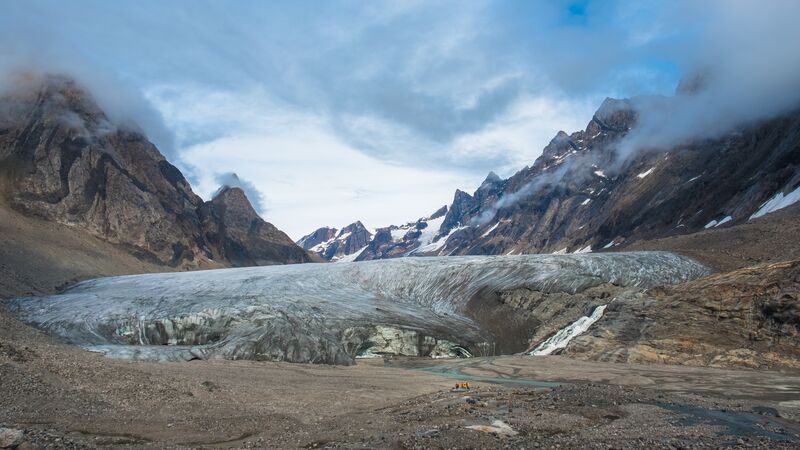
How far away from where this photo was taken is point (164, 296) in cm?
4475

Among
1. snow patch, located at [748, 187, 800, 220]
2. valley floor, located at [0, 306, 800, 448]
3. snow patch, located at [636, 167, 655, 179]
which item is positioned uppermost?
snow patch, located at [636, 167, 655, 179]

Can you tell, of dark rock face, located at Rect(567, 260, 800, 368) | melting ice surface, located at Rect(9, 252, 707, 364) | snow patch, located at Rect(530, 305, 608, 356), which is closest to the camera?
dark rock face, located at Rect(567, 260, 800, 368)

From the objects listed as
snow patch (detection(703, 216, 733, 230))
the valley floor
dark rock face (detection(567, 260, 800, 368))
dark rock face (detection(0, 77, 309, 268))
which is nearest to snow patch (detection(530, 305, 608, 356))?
dark rock face (detection(567, 260, 800, 368))

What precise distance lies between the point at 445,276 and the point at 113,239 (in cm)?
9613

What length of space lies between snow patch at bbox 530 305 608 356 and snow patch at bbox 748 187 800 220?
51.8m

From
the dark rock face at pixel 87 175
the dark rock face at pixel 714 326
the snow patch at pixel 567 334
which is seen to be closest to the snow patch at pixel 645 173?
the dark rock face at pixel 87 175

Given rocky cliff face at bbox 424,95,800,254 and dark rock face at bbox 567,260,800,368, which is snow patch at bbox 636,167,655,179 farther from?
dark rock face at bbox 567,260,800,368

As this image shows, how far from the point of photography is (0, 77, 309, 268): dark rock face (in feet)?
376

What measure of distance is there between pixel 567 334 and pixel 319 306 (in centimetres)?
1910

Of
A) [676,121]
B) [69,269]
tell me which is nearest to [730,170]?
[676,121]

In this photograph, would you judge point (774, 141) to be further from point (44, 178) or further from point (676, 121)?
point (44, 178)

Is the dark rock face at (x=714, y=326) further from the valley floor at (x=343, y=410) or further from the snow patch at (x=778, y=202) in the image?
the snow patch at (x=778, y=202)

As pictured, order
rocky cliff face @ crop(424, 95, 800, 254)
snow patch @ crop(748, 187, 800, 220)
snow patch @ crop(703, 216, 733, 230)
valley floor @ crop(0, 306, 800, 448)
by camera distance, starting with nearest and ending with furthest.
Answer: valley floor @ crop(0, 306, 800, 448) < snow patch @ crop(748, 187, 800, 220) < rocky cliff face @ crop(424, 95, 800, 254) < snow patch @ crop(703, 216, 733, 230)

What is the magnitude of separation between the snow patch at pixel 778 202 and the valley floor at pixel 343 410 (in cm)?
6590
